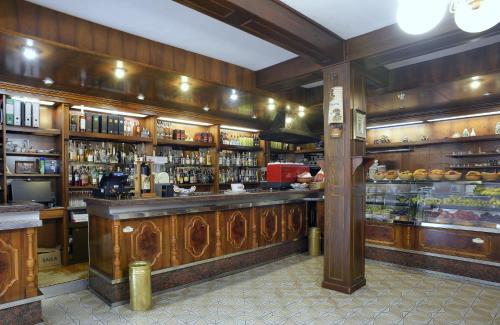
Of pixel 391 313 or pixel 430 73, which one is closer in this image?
pixel 391 313

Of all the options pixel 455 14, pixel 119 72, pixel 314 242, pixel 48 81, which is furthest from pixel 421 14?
pixel 48 81

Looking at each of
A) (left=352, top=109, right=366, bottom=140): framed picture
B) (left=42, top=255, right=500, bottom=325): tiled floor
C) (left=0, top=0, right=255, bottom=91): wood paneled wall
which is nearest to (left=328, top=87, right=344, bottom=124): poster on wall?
Answer: (left=352, top=109, right=366, bottom=140): framed picture

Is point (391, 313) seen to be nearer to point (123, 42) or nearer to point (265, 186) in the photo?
point (265, 186)

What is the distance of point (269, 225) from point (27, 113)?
13.3 feet

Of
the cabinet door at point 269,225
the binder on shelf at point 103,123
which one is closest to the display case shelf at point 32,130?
the binder on shelf at point 103,123

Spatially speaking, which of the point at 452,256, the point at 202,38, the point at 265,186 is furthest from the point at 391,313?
the point at 202,38

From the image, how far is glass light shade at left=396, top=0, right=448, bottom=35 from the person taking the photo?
2010 mm

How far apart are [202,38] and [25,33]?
1840 mm

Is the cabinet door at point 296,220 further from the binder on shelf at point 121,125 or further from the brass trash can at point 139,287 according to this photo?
the binder on shelf at point 121,125

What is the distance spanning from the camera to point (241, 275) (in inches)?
184

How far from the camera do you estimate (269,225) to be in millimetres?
5367

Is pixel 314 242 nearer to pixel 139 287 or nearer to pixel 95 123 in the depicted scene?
pixel 139 287

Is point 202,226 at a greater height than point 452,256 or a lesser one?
greater

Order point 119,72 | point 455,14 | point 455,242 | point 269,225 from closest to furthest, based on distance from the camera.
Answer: point 455,14 < point 119,72 < point 455,242 < point 269,225
